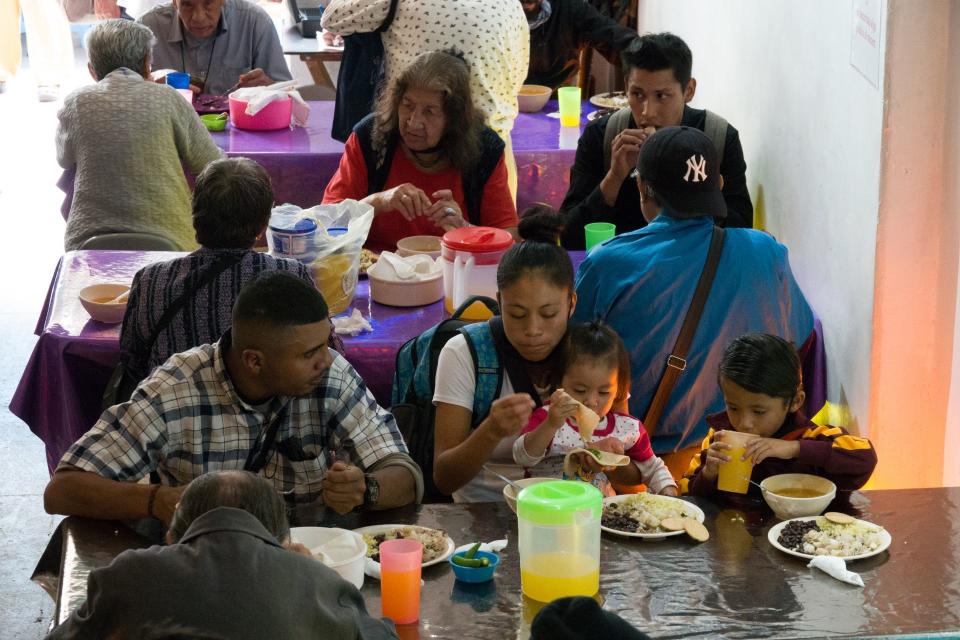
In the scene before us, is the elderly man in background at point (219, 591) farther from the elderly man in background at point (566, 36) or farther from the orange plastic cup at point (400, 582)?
the elderly man in background at point (566, 36)

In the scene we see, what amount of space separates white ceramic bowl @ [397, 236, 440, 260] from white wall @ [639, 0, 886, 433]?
1289 millimetres

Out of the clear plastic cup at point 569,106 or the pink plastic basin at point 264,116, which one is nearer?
the pink plastic basin at point 264,116

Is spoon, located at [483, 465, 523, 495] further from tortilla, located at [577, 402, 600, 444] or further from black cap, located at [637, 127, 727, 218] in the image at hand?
black cap, located at [637, 127, 727, 218]

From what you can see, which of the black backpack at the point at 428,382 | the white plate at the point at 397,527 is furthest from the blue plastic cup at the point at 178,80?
the white plate at the point at 397,527

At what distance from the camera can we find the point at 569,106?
20.6ft

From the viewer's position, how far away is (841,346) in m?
3.97

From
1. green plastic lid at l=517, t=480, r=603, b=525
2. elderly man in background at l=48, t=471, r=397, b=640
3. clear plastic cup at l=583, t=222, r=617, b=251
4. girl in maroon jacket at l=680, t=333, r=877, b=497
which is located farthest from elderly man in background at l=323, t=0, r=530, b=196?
elderly man in background at l=48, t=471, r=397, b=640

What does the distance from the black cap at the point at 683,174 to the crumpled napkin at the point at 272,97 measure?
282cm

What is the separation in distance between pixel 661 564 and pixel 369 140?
8.40 ft

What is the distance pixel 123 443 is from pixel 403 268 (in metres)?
1.54

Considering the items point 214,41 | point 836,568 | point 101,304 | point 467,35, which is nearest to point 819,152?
point 467,35

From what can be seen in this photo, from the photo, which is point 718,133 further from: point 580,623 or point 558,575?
point 580,623

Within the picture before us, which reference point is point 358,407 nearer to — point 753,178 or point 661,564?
point 661,564

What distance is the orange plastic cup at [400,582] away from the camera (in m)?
2.38
